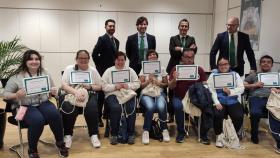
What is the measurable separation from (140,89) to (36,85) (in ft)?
4.86

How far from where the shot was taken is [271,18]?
4.86 meters

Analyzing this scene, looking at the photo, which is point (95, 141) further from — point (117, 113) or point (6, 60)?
point (6, 60)

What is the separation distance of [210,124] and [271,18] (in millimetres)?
2200

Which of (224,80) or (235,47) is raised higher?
(235,47)

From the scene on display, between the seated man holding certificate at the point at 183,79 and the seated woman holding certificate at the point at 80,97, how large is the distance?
→ 3.29 feet

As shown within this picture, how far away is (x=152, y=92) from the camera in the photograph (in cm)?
400

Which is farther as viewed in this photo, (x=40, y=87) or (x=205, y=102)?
(x=205, y=102)

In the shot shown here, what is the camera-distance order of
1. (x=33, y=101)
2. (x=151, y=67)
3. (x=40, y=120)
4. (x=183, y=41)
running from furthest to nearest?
(x=183, y=41)
(x=151, y=67)
(x=33, y=101)
(x=40, y=120)

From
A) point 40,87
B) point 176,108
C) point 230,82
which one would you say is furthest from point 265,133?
point 40,87

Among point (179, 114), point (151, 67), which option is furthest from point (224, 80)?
point (151, 67)

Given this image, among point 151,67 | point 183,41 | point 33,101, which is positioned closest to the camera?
point 33,101

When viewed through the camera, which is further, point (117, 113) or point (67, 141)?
point (117, 113)

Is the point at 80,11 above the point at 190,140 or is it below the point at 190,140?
above

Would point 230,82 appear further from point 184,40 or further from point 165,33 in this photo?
point 165,33
